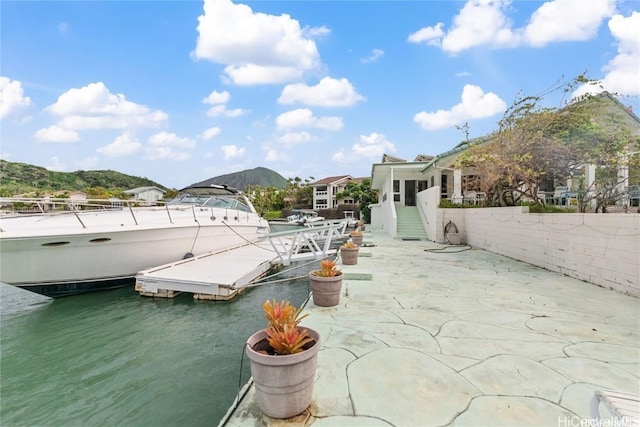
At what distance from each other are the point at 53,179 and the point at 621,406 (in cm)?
7982

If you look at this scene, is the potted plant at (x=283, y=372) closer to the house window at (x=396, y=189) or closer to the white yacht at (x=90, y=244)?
the white yacht at (x=90, y=244)

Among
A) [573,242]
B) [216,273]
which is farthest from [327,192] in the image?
[573,242]

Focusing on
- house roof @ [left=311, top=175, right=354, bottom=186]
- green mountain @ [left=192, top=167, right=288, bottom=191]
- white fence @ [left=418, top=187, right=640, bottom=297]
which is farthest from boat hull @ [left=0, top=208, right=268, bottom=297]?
green mountain @ [left=192, top=167, right=288, bottom=191]

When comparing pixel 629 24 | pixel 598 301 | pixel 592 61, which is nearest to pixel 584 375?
pixel 598 301

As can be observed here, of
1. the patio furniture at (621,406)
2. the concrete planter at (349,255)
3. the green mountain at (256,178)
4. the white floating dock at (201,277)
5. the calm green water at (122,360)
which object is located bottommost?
the calm green water at (122,360)

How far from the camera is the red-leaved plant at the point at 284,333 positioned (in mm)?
1885

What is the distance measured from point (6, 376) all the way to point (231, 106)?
18.0m

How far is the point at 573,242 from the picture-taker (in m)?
5.51

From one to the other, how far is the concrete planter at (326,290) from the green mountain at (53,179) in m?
57.3

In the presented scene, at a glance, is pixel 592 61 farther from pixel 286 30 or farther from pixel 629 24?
pixel 286 30

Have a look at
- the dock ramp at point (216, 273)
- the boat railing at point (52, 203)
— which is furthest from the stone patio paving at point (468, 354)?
the boat railing at point (52, 203)

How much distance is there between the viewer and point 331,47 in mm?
12875

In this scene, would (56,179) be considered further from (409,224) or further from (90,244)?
(409,224)

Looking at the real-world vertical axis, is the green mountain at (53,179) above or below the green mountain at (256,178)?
below
